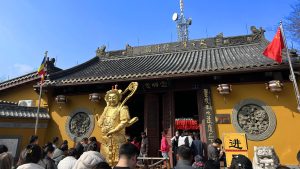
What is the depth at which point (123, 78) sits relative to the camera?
9281 millimetres

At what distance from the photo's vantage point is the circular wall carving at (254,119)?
26.4 feet

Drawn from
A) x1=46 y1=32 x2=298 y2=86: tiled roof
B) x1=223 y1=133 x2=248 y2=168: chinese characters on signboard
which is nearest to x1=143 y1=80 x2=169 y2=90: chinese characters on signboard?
x1=46 y1=32 x2=298 y2=86: tiled roof

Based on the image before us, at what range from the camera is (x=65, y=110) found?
10.8m

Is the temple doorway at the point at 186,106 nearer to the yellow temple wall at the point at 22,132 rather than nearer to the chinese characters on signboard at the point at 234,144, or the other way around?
the chinese characters on signboard at the point at 234,144

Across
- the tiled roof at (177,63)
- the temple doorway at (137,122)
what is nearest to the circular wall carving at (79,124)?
the tiled roof at (177,63)

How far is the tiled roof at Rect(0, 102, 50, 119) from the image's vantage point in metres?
9.19

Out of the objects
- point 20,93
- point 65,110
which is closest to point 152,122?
point 65,110

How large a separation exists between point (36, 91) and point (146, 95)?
210 inches

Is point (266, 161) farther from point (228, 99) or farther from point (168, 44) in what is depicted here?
point (168, 44)

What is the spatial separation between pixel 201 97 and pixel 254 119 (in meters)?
2.00

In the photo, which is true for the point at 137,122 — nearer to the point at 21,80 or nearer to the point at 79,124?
the point at 79,124

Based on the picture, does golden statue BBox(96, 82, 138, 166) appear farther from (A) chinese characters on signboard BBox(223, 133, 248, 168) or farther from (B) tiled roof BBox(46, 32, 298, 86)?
(A) chinese characters on signboard BBox(223, 133, 248, 168)

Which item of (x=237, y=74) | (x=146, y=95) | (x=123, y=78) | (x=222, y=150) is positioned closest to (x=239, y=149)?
(x=222, y=150)

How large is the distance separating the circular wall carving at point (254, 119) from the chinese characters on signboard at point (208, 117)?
0.76m
